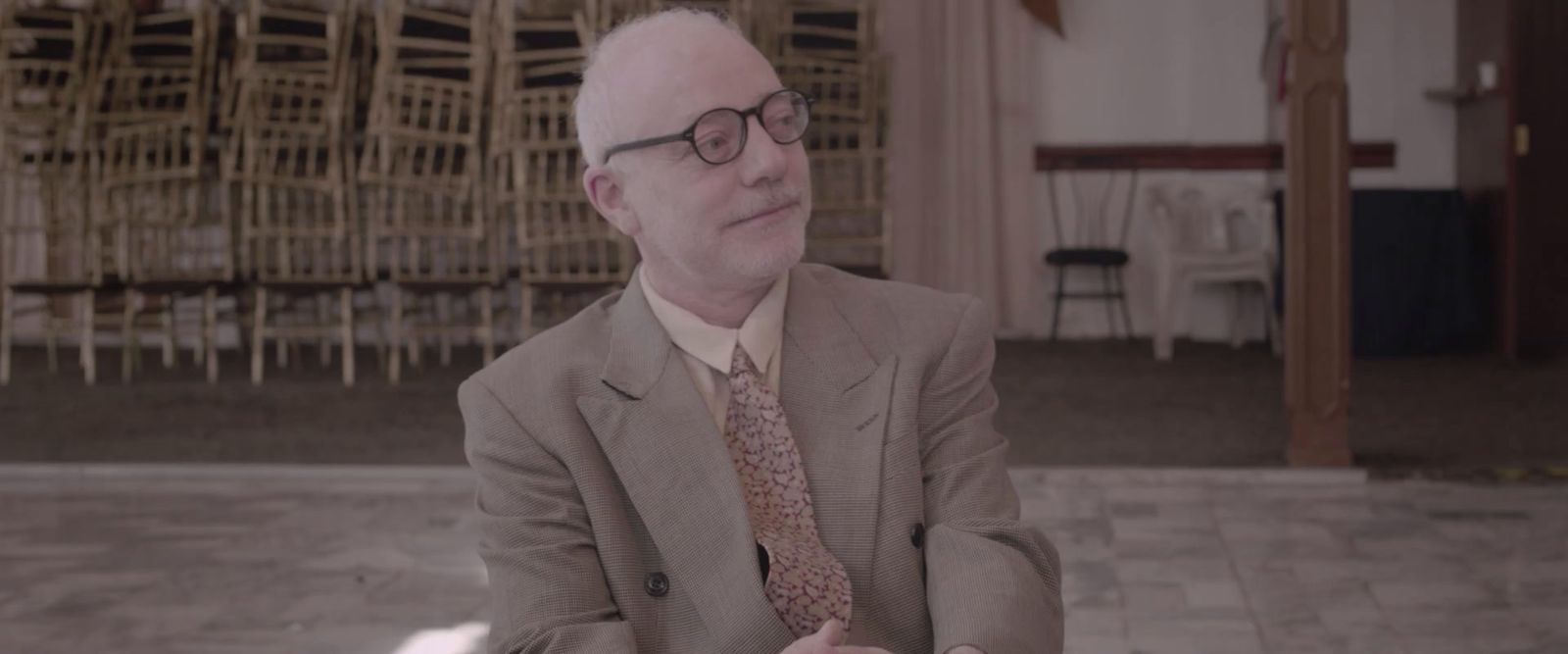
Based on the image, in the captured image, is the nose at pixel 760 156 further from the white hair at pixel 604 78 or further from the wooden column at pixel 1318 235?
the wooden column at pixel 1318 235

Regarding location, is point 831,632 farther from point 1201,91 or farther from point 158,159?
point 1201,91

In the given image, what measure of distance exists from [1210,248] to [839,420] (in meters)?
7.29

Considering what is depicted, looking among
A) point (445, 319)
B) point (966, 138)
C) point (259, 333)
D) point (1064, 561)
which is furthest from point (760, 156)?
point (966, 138)

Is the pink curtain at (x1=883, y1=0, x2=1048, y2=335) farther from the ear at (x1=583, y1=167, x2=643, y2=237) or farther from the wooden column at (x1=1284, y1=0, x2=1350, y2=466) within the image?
the ear at (x1=583, y1=167, x2=643, y2=237)

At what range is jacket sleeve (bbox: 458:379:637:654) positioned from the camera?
5.43ft

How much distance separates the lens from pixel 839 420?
175cm

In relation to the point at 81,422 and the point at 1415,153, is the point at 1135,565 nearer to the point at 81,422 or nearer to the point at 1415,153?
the point at 81,422

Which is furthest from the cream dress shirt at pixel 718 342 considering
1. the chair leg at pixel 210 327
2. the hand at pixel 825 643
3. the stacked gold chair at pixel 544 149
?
the chair leg at pixel 210 327

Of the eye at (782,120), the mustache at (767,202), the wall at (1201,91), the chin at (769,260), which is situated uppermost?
the wall at (1201,91)

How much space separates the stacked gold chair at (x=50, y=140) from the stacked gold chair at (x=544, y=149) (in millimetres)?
1805

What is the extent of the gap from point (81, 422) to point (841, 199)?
11.1ft

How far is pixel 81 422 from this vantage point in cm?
644

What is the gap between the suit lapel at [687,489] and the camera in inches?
65.9

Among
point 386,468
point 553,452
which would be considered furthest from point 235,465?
point 553,452
